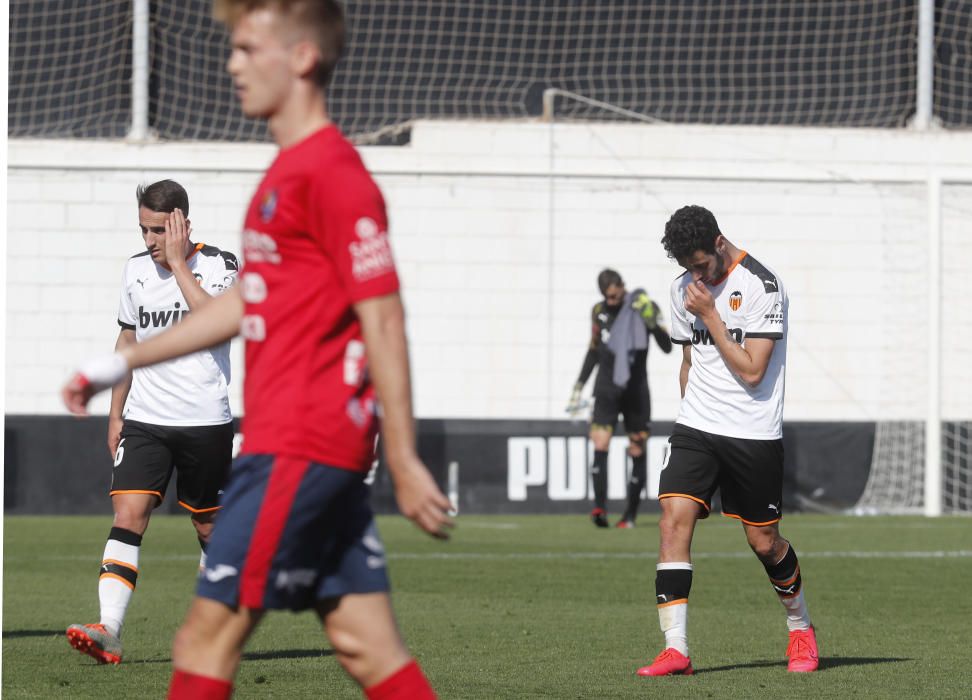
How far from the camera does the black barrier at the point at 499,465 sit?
16469 mm

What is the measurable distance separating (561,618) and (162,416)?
2545 millimetres

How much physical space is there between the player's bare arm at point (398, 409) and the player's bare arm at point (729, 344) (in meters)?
3.56

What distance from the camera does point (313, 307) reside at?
3.46 m

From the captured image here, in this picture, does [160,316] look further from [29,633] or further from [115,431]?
[29,633]

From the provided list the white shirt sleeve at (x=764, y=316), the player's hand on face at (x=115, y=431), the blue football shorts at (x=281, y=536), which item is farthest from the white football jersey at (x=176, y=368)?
the blue football shorts at (x=281, y=536)

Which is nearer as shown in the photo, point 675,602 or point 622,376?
point 675,602

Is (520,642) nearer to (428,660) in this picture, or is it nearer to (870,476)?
(428,660)

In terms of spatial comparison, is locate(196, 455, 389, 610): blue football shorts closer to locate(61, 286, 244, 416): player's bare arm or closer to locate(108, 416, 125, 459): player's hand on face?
locate(61, 286, 244, 416): player's bare arm

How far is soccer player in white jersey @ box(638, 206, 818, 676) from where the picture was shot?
686cm

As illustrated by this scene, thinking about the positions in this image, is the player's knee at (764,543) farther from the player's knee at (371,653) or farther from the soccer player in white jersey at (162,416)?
the player's knee at (371,653)

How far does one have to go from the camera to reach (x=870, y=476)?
17234 mm

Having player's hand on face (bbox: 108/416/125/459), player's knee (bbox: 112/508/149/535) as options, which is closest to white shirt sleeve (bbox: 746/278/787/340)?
player's knee (bbox: 112/508/149/535)

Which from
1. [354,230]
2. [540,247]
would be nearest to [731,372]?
[354,230]

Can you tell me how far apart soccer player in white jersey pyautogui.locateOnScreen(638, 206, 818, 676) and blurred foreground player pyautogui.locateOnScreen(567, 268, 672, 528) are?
809 centimetres
